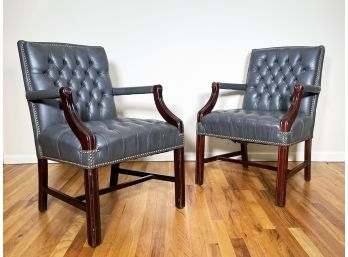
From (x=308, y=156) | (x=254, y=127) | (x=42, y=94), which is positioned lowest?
(x=308, y=156)

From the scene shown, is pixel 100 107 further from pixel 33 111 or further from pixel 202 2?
pixel 202 2

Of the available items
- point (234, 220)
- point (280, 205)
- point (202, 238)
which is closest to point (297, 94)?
point (280, 205)

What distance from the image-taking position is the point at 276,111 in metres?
2.23

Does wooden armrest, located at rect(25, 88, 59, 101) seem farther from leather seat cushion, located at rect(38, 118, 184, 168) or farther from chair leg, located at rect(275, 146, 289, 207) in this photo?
chair leg, located at rect(275, 146, 289, 207)

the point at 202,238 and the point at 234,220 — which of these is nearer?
the point at 202,238

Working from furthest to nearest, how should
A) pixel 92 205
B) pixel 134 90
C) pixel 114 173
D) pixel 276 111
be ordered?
pixel 276 111
pixel 114 173
pixel 134 90
pixel 92 205

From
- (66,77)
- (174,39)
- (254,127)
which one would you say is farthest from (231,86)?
(66,77)

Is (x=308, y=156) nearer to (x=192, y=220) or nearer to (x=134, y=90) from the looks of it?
(x=192, y=220)

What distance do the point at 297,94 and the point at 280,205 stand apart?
625mm

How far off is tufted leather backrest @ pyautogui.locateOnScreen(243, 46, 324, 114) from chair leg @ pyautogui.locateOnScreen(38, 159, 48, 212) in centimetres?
145

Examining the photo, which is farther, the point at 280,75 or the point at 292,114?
the point at 280,75

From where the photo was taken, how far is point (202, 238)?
147 centimetres

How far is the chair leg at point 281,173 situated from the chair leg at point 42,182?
1.25 metres

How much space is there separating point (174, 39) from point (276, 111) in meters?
1.04
